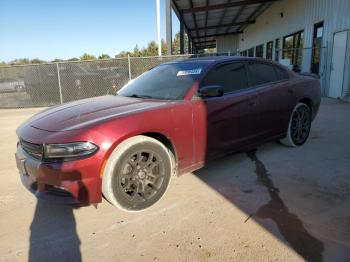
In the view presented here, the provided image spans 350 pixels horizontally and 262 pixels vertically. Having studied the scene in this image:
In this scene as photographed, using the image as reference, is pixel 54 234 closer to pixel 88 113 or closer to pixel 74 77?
pixel 88 113

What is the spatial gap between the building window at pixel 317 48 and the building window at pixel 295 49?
870 millimetres

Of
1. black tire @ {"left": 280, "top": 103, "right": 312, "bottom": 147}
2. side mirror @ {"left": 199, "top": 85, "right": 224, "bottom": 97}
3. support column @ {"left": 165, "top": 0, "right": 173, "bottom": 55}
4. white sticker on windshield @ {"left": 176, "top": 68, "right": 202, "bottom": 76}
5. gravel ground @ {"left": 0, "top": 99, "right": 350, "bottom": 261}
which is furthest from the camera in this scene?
support column @ {"left": 165, "top": 0, "right": 173, "bottom": 55}

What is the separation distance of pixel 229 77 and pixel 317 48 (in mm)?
9929

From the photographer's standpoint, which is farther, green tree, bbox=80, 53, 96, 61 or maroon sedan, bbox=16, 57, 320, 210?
green tree, bbox=80, 53, 96, 61

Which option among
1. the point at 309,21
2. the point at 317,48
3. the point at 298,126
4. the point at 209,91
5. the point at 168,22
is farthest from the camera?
the point at 309,21

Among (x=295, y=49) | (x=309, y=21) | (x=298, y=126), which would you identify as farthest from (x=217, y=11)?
(x=298, y=126)

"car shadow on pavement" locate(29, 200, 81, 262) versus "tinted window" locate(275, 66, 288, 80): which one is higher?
"tinted window" locate(275, 66, 288, 80)

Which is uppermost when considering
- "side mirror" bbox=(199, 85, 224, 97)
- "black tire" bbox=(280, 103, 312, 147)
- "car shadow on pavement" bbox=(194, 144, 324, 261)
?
"side mirror" bbox=(199, 85, 224, 97)

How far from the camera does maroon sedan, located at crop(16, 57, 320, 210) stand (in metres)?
2.58

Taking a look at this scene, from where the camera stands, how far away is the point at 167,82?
3777 mm

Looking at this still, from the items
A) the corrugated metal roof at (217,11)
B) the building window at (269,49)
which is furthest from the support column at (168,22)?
the building window at (269,49)

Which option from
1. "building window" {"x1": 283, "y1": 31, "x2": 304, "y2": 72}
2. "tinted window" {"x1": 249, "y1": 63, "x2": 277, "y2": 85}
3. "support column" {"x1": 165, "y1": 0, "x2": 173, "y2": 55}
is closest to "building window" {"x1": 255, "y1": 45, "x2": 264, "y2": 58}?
"building window" {"x1": 283, "y1": 31, "x2": 304, "y2": 72}

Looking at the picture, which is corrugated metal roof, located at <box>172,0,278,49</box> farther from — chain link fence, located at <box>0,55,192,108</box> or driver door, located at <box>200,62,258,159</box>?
driver door, located at <box>200,62,258,159</box>

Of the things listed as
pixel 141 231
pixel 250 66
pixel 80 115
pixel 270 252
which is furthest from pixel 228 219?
pixel 250 66
